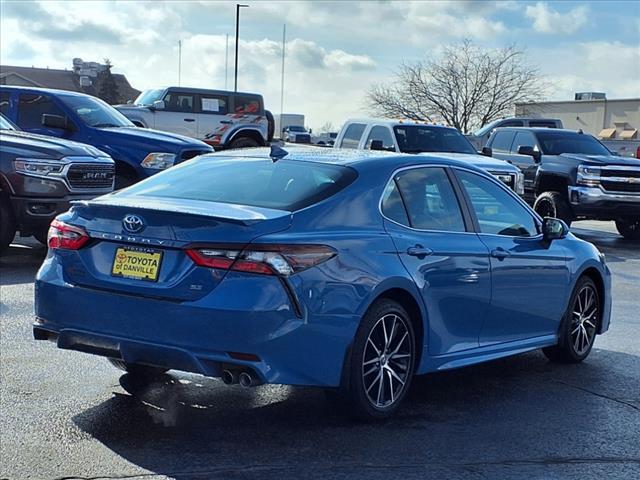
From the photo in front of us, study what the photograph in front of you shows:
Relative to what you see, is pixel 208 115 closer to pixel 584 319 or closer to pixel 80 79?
pixel 584 319

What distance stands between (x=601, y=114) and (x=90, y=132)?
52836 mm

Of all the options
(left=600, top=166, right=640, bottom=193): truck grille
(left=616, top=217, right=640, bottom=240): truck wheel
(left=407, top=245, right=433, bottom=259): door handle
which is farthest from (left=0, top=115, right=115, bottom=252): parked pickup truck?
(left=616, top=217, right=640, bottom=240): truck wheel

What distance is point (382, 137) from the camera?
16.9 m

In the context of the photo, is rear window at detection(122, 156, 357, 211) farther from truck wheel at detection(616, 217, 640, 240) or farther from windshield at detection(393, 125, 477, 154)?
truck wheel at detection(616, 217, 640, 240)

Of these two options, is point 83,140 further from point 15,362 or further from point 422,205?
point 422,205

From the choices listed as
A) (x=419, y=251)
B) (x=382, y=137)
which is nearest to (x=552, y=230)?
(x=419, y=251)

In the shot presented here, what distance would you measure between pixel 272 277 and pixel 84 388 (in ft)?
6.06

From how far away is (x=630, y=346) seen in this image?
Result: 835 cm

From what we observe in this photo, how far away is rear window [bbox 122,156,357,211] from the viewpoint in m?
5.62

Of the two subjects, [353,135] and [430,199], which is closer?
[430,199]

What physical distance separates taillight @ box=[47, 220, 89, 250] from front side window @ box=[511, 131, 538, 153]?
45.3ft

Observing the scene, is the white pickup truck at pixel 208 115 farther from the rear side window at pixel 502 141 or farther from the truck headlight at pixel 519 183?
the truck headlight at pixel 519 183

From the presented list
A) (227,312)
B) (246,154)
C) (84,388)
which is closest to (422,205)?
(246,154)

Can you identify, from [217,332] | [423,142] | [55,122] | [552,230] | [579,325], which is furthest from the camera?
[423,142]
